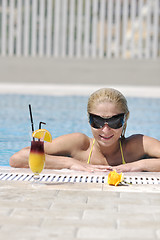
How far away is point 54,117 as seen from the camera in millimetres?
10125

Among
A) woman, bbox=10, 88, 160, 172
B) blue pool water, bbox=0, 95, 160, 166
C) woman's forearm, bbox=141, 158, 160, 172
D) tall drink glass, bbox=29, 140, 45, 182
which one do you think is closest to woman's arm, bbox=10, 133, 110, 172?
woman, bbox=10, 88, 160, 172

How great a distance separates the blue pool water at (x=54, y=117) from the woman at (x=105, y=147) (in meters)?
1.78

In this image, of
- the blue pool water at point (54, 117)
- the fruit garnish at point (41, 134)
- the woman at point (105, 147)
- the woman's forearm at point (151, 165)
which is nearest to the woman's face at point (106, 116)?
the woman at point (105, 147)

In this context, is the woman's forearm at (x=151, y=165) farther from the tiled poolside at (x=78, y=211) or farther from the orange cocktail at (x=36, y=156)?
the orange cocktail at (x=36, y=156)

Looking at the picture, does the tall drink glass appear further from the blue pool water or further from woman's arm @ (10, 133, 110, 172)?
the blue pool water

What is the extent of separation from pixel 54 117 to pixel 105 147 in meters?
5.84

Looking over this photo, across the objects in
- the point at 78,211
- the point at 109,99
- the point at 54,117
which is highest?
the point at 109,99

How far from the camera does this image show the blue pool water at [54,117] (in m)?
8.03

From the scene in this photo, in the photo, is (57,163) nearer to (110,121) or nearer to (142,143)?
(110,121)

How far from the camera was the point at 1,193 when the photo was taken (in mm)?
3201

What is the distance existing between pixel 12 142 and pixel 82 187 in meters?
4.22

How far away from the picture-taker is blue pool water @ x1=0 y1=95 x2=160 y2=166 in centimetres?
803

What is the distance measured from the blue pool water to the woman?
1.78 m

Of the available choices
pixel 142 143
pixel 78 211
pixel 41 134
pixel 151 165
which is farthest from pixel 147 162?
pixel 78 211
